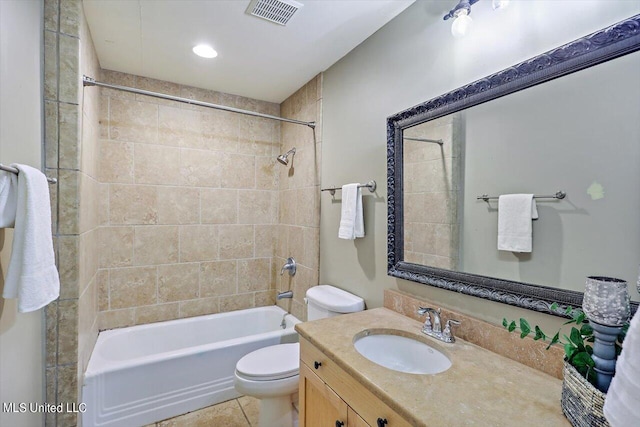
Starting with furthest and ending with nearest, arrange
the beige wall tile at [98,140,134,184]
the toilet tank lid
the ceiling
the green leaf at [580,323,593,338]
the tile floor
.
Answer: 1. the beige wall tile at [98,140,134,184]
2. the tile floor
3. the toilet tank lid
4. the ceiling
5. the green leaf at [580,323,593,338]

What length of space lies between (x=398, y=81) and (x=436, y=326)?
128cm

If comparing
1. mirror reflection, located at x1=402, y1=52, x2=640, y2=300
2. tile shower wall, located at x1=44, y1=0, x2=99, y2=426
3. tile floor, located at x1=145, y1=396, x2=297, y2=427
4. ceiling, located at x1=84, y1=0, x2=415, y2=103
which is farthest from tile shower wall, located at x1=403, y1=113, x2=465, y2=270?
tile shower wall, located at x1=44, y1=0, x2=99, y2=426

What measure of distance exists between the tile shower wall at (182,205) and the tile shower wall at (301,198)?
169 millimetres

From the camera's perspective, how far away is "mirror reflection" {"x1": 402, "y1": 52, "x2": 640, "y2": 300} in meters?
0.87

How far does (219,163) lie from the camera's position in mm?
2826

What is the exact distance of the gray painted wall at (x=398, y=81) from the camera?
1.06 m

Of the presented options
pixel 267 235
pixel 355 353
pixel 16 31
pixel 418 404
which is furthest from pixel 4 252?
pixel 267 235

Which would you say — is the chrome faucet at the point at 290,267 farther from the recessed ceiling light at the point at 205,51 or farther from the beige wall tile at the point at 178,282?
the recessed ceiling light at the point at 205,51

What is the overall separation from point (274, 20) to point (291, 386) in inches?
83.2

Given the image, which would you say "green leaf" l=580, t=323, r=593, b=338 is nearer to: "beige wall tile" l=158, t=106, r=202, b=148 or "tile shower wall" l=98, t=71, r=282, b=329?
"tile shower wall" l=98, t=71, r=282, b=329

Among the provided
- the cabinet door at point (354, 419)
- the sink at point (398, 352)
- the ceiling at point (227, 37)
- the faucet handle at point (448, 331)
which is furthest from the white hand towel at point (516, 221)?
the ceiling at point (227, 37)

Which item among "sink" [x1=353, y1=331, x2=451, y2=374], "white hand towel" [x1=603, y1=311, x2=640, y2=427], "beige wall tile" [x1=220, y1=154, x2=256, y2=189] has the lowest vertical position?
"sink" [x1=353, y1=331, x2=451, y2=374]

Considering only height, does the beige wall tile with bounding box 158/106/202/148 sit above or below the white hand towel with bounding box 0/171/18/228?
above

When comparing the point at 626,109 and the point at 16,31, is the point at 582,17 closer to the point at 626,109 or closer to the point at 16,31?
the point at 626,109
